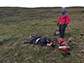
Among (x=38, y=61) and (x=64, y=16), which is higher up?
(x=64, y=16)

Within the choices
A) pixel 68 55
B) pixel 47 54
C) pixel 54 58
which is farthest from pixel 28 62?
pixel 68 55

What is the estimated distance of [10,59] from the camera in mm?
4664

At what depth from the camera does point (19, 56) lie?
489cm

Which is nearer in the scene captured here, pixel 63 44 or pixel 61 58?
pixel 61 58

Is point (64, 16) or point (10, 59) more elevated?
point (64, 16)

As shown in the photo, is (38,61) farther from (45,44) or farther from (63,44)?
(63,44)

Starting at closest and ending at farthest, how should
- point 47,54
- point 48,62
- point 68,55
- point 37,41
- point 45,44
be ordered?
point 48,62 → point 68,55 → point 47,54 → point 45,44 → point 37,41

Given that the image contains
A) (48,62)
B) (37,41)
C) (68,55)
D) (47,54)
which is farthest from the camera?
(37,41)

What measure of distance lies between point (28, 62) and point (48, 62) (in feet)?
4.31

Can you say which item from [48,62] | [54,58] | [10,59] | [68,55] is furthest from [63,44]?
[10,59]

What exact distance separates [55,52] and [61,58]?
68cm

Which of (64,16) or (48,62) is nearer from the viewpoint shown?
(48,62)

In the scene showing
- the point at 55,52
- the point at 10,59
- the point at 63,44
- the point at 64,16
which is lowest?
the point at 10,59

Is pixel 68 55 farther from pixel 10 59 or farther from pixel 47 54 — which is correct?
pixel 10 59
